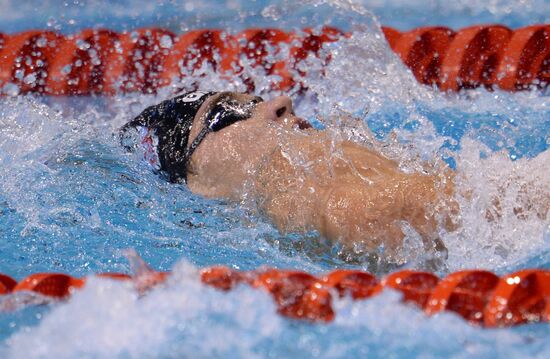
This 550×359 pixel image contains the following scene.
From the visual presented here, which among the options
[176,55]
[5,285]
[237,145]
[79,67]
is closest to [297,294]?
[5,285]

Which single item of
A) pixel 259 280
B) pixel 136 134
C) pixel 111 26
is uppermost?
pixel 259 280

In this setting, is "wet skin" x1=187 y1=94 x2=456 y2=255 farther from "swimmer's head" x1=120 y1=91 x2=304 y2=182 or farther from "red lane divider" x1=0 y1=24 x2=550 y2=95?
"red lane divider" x1=0 y1=24 x2=550 y2=95

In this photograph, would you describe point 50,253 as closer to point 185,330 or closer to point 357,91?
point 185,330

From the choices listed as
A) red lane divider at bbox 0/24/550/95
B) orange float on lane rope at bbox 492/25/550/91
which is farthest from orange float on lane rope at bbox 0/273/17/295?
orange float on lane rope at bbox 492/25/550/91

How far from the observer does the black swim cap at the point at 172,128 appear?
2.04 meters

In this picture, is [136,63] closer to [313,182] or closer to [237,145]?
[237,145]

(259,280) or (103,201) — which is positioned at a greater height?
(259,280)

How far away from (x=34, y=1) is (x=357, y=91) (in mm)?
2497

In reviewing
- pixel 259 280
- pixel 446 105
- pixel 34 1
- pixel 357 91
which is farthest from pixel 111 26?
pixel 259 280

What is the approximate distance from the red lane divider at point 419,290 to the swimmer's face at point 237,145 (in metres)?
0.62

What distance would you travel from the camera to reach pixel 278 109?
197 centimetres

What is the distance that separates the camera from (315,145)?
6.19ft

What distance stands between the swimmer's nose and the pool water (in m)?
0.13

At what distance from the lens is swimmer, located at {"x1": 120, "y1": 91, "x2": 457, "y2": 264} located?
1.66 m
